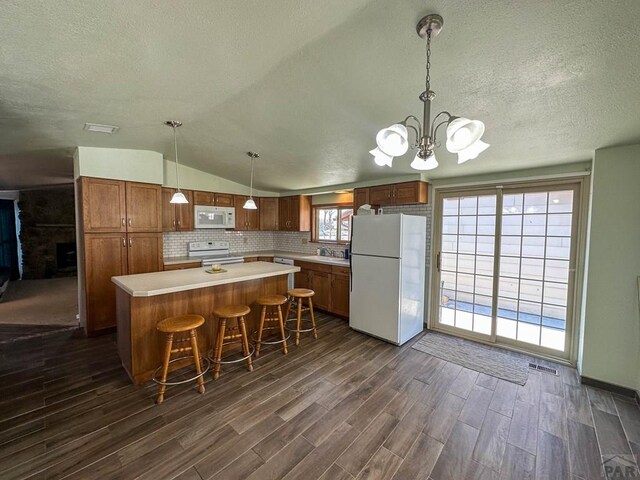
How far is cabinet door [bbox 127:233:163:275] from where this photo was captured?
3804 millimetres

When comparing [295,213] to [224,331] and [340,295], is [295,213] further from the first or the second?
[224,331]

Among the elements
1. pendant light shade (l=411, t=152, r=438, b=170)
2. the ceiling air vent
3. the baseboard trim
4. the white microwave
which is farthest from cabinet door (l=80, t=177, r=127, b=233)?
the baseboard trim

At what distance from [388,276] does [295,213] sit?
268 centimetres

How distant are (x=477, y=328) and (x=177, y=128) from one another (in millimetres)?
4555

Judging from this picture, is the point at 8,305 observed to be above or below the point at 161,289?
below

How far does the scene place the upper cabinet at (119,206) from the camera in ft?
11.4

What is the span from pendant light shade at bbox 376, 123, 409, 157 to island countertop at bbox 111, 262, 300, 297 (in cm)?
209

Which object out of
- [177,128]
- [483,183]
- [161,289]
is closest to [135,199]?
[177,128]

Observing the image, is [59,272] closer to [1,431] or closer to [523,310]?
[1,431]

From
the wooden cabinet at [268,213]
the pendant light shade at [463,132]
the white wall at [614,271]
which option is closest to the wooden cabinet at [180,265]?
the wooden cabinet at [268,213]

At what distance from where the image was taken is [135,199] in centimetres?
382

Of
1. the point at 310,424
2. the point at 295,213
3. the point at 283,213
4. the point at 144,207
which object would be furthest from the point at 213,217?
the point at 310,424

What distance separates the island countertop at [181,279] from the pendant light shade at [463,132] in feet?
7.70

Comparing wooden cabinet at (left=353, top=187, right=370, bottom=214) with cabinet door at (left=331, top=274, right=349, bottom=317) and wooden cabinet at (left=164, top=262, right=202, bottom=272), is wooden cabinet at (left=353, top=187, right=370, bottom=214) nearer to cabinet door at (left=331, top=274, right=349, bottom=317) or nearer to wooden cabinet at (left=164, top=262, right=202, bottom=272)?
cabinet door at (left=331, top=274, right=349, bottom=317)
